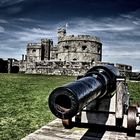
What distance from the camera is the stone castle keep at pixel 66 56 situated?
29.7 m

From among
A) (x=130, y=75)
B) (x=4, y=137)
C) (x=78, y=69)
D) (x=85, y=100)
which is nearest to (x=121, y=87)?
(x=85, y=100)

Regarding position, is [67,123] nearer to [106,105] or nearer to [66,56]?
[106,105]

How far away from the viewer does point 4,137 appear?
165 inches

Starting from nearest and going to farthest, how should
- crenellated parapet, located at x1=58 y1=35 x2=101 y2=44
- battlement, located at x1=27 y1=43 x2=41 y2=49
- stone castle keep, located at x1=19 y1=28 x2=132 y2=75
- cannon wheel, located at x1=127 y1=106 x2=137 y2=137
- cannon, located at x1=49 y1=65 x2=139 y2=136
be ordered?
cannon, located at x1=49 y1=65 x2=139 y2=136 → cannon wheel, located at x1=127 y1=106 x2=137 y2=137 → stone castle keep, located at x1=19 y1=28 x2=132 y2=75 → crenellated parapet, located at x1=58 y1=35 x2=101 y2=44 → battlement, located at x1=27 y1=43 x2=41 y2=49

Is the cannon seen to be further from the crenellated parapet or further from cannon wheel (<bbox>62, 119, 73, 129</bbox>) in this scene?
the crenellated parapet

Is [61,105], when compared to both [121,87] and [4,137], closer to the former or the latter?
[121,87]

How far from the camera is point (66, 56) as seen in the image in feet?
126

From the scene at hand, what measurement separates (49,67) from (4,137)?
88.1ft

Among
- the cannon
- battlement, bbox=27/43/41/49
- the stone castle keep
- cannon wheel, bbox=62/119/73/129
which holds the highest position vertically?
battlement, bbox=27/43/41/49

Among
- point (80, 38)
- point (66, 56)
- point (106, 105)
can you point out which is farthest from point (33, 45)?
point (106, 105)

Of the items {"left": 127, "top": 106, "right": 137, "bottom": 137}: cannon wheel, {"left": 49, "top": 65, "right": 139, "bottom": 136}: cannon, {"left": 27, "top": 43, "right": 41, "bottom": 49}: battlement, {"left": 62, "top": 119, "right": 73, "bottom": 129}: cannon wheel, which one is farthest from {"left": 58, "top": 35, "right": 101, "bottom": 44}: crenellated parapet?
{"left": 127, "top": 106, "right": 137, "bottom": 137}: cannon wheel

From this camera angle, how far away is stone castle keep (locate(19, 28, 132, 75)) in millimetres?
29734

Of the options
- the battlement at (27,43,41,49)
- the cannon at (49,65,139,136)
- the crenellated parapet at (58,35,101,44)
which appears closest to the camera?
the cannon at (49,65,139,136)

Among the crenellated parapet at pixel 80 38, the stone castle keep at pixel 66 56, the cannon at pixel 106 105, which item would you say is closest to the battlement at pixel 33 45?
the stone castle keep at pixel 66 56
